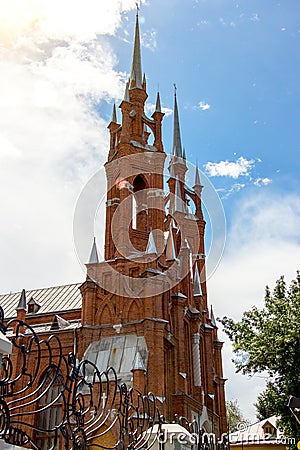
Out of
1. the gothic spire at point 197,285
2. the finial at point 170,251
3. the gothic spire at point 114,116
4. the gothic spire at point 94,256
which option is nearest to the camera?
the gothic spire at point 94,256

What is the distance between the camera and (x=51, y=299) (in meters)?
36.4

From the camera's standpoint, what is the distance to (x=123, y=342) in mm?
26547

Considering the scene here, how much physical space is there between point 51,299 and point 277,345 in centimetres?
1811

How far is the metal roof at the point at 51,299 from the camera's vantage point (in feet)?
114

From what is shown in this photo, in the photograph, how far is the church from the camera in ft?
86.6

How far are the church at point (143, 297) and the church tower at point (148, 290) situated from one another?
57 mm

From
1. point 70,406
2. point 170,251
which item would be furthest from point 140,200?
point 70,406

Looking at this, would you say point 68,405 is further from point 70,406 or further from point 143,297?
point 143,297

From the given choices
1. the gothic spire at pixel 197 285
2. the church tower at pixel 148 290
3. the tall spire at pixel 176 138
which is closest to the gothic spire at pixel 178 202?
the church tower at pixel 148 290

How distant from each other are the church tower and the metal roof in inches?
254

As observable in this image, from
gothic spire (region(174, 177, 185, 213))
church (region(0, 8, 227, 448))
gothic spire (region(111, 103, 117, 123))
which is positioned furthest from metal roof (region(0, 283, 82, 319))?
gothic spire (region(111, 103, 117, 123))

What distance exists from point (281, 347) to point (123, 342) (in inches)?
314

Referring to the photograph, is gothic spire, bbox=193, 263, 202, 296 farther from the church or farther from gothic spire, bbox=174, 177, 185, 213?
gothic spire, bbox=174, 177, 185, 213

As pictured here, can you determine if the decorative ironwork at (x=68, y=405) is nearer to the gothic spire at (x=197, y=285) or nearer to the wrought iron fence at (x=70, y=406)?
the wrought iron fence at (x=70, y=406)
